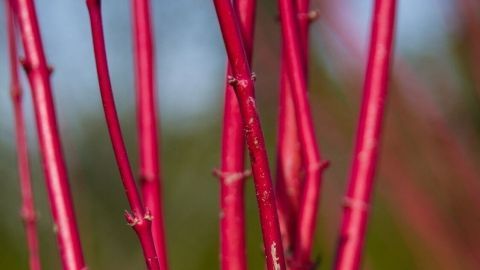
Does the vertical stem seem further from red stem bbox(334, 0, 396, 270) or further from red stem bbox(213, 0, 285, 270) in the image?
red stem bbox(213, 0, 285, 270)

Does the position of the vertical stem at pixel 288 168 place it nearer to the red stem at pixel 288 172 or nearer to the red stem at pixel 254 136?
the red stem at pixel 288 172

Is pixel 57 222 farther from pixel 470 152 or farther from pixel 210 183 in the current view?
pixel 210 183

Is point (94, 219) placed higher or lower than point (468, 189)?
higher

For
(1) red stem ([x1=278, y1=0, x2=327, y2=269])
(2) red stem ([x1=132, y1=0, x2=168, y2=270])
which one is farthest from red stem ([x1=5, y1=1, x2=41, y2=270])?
(1) red stem ([x1=278, y1=0, x2=327, y2=269])

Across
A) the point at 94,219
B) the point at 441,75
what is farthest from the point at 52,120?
the point at 94,219

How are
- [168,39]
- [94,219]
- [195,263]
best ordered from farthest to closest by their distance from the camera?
[195,263] → [94,219] → [168,39]

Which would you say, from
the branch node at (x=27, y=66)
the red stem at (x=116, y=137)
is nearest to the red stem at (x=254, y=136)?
the red stem at (x=116, y=137)

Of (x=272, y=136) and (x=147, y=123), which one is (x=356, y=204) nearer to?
(x=147, y=123)
